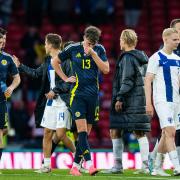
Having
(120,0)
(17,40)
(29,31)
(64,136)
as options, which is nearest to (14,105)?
(29,31)

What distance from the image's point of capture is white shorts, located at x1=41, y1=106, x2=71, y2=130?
43.5 feet

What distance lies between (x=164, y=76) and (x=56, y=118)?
6.65ft

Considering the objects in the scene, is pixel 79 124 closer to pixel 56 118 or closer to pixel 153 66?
pixel 56 118

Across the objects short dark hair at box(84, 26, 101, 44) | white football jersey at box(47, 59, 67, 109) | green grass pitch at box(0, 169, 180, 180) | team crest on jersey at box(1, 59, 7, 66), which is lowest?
green grass pitch at box(0, 169, 180, 180)

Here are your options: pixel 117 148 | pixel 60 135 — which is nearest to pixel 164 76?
pixel 117 148

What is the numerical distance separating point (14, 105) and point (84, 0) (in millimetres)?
4783

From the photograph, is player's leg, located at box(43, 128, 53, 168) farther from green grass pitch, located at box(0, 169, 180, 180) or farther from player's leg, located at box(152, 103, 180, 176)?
player's leg, located at box(152, 103, 180, 176)

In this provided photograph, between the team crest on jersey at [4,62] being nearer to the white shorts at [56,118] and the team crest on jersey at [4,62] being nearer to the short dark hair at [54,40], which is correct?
the short dark hair at [54,40]

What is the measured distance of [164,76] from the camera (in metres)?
12.2

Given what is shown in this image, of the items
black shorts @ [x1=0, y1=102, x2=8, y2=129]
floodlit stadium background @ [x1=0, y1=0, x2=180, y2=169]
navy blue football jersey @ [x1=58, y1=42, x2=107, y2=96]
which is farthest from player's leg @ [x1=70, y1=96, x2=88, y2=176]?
floodlit stadium background @ [x1=0, y1=0, x2=180, y2=169]

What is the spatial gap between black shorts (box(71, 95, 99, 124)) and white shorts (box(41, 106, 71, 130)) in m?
0.86

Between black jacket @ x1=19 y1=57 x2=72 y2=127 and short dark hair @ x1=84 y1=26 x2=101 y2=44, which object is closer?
short dark hair @ x1=84 y1=26 x2=101 y2=44

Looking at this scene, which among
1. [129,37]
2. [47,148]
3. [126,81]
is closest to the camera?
[126,81]

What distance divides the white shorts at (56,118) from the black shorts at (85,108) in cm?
86
